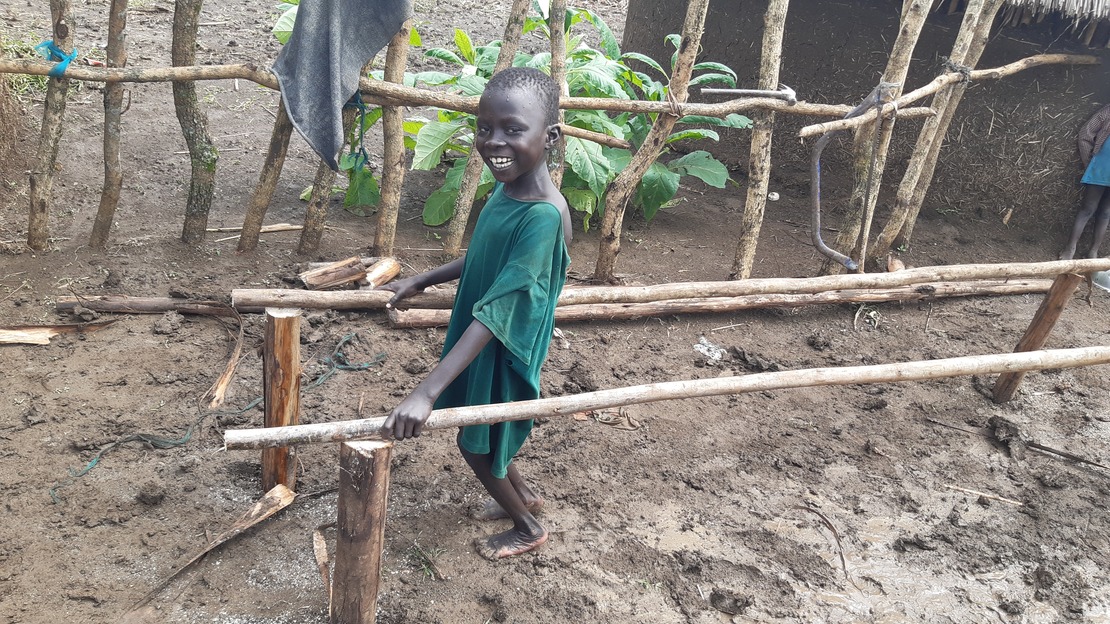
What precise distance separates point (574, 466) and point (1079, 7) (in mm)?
4349

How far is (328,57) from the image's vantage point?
11.8ft

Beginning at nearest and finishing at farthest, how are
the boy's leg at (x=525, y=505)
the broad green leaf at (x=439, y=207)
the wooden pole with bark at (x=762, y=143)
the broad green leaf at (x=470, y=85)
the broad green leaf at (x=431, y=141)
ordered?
1. the boy's leg at (x=525, y=505)
2. the wooden pole with bark at (x=762, y=143)
3. the broad green leaf at (x=470, y=85)
4. the broad green leaf at (x=431, y=141)
5. the broad green leaf at (x=439, y=207)

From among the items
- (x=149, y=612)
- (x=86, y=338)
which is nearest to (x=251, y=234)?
(x=86, y=338)

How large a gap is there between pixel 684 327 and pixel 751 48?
3.03 meters

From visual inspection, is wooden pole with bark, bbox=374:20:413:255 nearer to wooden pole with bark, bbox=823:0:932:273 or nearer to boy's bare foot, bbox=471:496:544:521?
Result: boy's bare foot, bbox=471:496:544:521

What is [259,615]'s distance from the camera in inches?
100

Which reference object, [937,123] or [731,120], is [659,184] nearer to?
[731,120]

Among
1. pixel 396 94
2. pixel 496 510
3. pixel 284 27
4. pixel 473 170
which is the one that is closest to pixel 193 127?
pixel 284 27

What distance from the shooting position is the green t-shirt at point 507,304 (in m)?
2.25

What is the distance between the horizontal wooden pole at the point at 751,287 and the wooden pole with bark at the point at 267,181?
0.58 metres

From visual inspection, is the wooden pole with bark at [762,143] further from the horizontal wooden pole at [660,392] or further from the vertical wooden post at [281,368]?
the vertical wooden post at [281,368]

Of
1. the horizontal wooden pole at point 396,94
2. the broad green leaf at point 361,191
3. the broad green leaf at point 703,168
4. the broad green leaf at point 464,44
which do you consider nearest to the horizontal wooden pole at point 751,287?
the horizontal wooden pole at point 396,94

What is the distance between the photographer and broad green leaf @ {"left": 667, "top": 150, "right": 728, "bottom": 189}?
5.64m

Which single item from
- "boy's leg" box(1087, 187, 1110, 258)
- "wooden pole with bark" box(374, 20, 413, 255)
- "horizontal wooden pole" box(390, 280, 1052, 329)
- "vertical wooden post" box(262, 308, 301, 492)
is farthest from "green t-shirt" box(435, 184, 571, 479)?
"boy's leg" box(1087, 187, 1110, 258)
